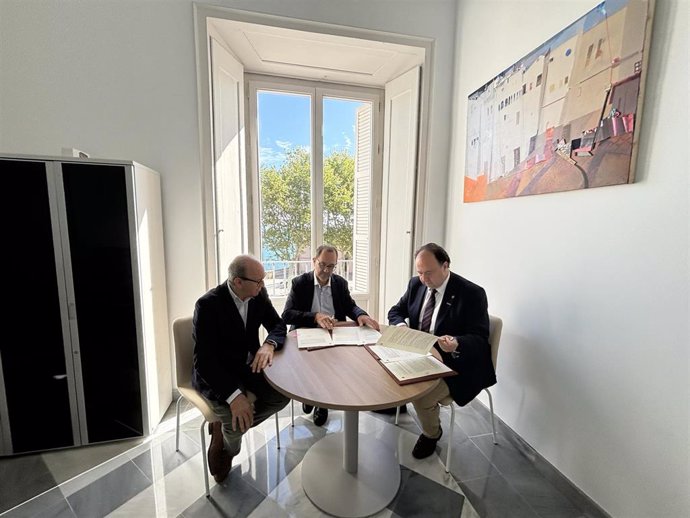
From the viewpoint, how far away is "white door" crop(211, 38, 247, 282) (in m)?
2.23

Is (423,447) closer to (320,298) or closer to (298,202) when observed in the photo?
(320,298)

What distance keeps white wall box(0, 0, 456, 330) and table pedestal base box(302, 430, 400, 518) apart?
1.36 meters

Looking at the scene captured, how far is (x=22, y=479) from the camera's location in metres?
1.61

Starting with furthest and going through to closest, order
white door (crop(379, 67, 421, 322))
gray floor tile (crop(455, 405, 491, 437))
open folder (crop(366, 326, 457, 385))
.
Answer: white door (crop(379, 67, 421, 322)), gray floor tile (crop(455, 405, 491, 437)), open folder (crop(366, 326, 457, 385))

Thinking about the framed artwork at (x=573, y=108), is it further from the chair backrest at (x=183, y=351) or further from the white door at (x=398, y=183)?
the chair backrest at (x=183, y=351)

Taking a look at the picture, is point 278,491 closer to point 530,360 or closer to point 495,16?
point 530,360

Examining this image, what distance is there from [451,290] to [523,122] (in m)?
1.02

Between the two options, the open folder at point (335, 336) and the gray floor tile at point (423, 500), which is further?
the open folder at point (335, 336)

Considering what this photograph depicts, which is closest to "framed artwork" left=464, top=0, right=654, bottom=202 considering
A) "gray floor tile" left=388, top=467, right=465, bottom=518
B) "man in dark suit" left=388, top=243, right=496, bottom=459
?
Result: "man in dark suit" left=388, top=243, right=496, bottom=459

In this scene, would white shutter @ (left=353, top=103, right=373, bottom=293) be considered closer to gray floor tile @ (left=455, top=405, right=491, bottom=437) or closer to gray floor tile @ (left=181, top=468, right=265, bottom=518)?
gray floor tile @ (left=455, top=405, right=491, bottom=437)

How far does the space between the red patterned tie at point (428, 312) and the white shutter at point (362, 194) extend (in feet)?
4.42

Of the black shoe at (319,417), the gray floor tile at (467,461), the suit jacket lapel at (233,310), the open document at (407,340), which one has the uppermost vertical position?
the suit jacket lapel at (233,310)

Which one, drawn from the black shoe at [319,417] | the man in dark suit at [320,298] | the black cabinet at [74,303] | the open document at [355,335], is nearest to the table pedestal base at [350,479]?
the black shoe at [319,417]

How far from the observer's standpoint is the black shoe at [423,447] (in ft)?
5.83
